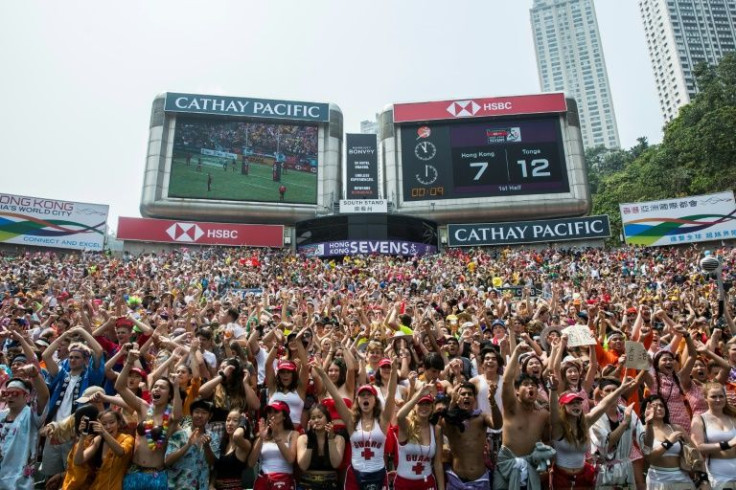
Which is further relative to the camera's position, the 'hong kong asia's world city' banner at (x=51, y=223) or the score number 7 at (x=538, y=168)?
the score number 7 at (x=538, y=168)

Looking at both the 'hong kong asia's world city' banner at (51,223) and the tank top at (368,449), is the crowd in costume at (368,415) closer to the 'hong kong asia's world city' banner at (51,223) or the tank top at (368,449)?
the tank top at (368,449)

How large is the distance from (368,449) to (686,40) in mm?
147414

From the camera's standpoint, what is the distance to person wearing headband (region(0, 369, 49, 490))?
4828 mm

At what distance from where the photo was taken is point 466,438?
463 cm

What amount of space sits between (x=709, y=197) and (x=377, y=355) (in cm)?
3413

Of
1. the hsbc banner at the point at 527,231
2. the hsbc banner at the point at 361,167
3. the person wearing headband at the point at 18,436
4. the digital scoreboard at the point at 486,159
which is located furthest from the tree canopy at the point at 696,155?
the person wearing headband at the point at 18,436

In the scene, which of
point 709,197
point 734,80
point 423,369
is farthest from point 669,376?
point 734,80

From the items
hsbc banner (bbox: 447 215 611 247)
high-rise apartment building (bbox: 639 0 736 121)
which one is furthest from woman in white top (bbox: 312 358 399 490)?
high-rise apartment building (bbox: 639 0 736 121)

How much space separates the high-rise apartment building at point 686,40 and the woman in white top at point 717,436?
132751 millimetres

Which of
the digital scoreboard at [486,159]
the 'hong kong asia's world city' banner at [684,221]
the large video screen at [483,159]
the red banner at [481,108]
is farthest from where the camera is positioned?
the red banner at [481,108]

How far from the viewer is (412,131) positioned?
37.6 m

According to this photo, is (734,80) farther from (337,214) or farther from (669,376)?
(669,376)

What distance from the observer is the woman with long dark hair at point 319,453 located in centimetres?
456

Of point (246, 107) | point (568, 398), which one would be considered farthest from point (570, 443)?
point (246, 107)
